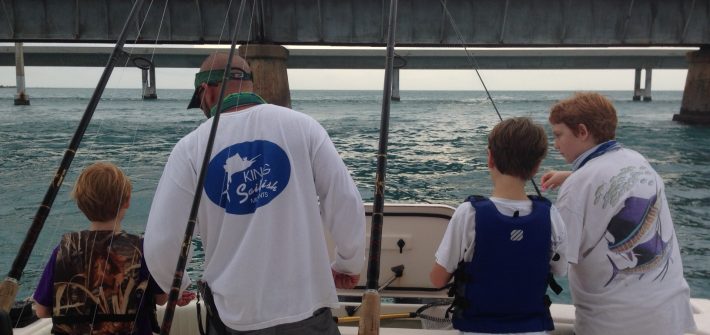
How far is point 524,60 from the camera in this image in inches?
2638

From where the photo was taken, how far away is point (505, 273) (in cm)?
252

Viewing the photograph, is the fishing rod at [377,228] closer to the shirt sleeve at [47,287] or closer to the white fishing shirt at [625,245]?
the white fishing shirt at [625,245]

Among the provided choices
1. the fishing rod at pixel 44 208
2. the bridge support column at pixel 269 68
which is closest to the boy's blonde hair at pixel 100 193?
the fishing rod at pixel 44 208

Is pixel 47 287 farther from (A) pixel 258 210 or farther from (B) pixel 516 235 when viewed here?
(B) pixel 516 235

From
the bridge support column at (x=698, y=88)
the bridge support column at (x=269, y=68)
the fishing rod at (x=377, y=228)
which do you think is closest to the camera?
the fishing rod at (x=377, y=228)

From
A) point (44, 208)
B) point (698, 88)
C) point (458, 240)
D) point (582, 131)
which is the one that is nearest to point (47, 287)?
point (44, 208)

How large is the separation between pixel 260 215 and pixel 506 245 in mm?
953

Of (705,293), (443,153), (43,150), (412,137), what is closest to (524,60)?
(412,137)

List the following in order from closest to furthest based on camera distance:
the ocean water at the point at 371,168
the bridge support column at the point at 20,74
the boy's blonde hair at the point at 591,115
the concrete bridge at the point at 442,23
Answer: the boy's blonde hair at the point at 591,115 < the ocean water at the point at 371,168 < the concrete bridge at the point at 442,23 < the bridge support column at the point at 20,74

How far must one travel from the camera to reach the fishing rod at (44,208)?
2.45m

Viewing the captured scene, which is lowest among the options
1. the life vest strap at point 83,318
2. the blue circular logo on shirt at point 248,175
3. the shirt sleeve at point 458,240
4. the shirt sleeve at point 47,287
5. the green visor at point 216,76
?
the life vest strap at point 83,318

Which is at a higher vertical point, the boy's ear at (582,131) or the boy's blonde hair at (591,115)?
the boy's blonde hair at (591,115)

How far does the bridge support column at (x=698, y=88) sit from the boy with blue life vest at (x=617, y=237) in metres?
37.5

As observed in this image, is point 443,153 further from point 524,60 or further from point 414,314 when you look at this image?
point 524,60
